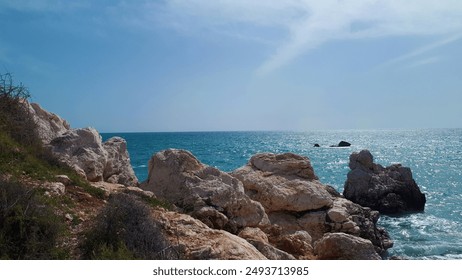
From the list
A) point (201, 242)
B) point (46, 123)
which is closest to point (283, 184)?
point (201, 242)

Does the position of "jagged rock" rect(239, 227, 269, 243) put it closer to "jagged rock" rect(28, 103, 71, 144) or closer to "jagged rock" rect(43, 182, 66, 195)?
"jagged rock" rect(43, 182, 66, 195)

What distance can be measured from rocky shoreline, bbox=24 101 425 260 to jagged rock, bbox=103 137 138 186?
0.04 meters

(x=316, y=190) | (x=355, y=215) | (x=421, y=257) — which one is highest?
(x=316, y=190)

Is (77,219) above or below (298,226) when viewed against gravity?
above

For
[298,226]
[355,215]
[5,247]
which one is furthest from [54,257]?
[355,215]

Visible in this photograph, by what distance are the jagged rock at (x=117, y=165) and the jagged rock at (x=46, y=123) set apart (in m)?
2.22

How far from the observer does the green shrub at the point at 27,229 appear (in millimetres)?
7812

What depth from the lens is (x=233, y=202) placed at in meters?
14.0

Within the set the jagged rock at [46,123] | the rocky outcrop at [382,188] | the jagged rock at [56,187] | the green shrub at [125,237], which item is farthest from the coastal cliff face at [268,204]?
the rocky outcrop at [382,188]

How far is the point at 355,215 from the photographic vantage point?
67.1 ft
